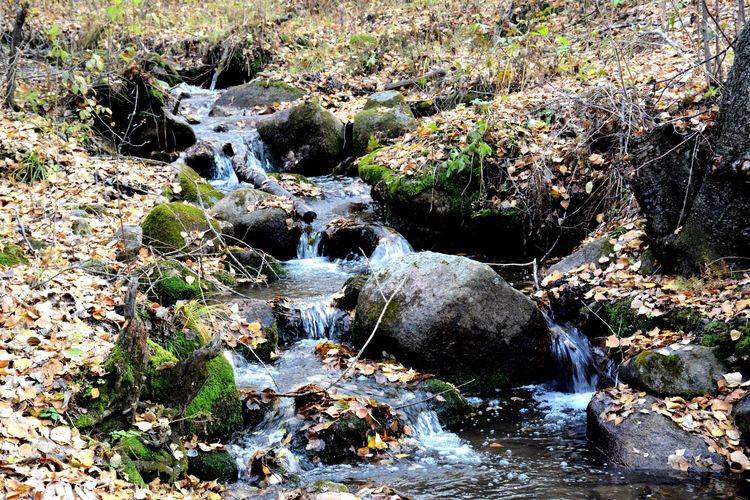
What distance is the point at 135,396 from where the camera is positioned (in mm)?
4410

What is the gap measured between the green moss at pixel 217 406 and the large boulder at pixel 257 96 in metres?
11.6

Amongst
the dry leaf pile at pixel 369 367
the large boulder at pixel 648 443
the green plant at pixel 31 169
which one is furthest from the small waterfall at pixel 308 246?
the large boulder at pixel 648 443

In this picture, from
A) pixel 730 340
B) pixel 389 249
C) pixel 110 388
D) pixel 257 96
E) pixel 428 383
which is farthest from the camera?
pixel 257 96

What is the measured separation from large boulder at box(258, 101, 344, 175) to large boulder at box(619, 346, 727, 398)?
29.2ft

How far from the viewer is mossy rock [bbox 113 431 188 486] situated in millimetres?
3996

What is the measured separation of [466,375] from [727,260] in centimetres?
282

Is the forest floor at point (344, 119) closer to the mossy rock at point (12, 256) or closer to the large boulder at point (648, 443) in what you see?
the mossy rock at point (12, 256)

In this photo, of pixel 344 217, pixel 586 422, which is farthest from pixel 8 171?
pixel 586 422

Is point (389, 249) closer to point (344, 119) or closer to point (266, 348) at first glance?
point (266, 348)

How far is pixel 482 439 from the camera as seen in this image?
579 cm

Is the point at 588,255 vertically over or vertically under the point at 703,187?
under

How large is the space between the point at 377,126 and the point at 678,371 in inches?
339

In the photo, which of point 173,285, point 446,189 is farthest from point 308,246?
point 173,285

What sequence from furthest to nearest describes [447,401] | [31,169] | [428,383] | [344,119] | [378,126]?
[344,119] < [378,126] < [31,169] < [428,383] < [447,401]
